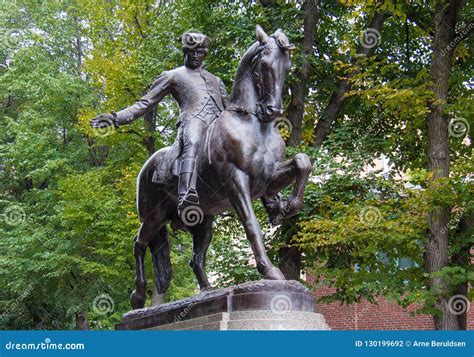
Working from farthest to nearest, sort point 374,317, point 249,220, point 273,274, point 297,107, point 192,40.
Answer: point 374,317 < point 297,107 < point 192,40 < point 249,220 < point 273,274

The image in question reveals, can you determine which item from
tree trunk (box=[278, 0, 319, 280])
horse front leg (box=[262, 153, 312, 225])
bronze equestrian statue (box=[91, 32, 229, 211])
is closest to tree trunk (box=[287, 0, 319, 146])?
tree trunk (box=[278, 0, 319, 280])

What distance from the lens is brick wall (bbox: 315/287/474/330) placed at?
2516cm

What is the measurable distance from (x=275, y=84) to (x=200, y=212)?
1.95 metres

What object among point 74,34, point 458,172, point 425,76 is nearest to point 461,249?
point 458,172

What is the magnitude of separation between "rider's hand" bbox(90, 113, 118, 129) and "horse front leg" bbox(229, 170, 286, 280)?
70.8 inches

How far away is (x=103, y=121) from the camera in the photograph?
354 inches

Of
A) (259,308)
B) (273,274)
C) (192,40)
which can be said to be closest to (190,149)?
(192,40)

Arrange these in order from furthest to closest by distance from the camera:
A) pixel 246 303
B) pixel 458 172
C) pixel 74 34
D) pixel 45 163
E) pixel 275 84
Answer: pixel 74 34 → pixel 45 163 → pixel 458 172 → pixel 275 84 → pixel 246 303

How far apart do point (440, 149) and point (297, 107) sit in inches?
178

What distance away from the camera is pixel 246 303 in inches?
299

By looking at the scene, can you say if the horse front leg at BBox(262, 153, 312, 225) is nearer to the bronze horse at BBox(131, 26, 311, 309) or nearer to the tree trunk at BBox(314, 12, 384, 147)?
the bronze horse at BBox(131, 26, 311, 309)

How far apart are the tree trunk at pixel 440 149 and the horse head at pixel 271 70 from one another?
7256mm

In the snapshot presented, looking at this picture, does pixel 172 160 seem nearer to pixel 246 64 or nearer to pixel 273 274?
pixel 246 64

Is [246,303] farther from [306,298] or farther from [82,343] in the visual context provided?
[82,343]
